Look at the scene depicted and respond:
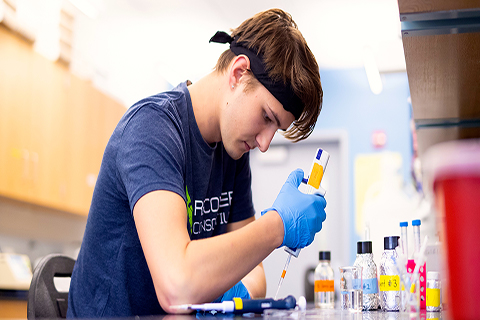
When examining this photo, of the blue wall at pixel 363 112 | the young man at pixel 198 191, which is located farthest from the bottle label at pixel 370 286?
the blue wall at pixel 363 112

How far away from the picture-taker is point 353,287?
1.28 m

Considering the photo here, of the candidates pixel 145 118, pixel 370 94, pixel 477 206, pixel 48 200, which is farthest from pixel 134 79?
pixel 477 206

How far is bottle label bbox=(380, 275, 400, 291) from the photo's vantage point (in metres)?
1.26

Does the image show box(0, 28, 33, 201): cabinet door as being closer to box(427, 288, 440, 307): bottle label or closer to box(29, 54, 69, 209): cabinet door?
box(29, 54, 69, 209): cabinet door

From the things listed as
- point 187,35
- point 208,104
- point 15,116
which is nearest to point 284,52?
point 208,104

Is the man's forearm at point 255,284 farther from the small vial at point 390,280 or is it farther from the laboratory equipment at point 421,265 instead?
the laboratory equipment at point 421,265

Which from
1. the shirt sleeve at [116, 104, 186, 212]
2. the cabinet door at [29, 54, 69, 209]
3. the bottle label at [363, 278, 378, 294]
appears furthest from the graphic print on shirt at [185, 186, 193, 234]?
the cabinet door at [29, 54, 69, 209]

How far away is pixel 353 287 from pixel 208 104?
0.65 metres

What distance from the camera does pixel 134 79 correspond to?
15.5 ft

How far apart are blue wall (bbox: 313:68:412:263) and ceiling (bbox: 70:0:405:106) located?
144 millimetres

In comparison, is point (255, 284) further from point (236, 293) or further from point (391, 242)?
point (391, 242)

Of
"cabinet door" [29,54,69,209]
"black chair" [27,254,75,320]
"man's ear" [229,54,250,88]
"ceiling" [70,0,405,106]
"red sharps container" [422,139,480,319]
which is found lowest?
"black chair" [27,254,75,320]

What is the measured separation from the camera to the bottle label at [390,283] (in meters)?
1.26

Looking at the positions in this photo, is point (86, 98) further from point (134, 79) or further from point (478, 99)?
point (478, 99)
